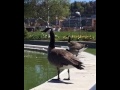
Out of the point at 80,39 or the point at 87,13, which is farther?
the point at 87,13
